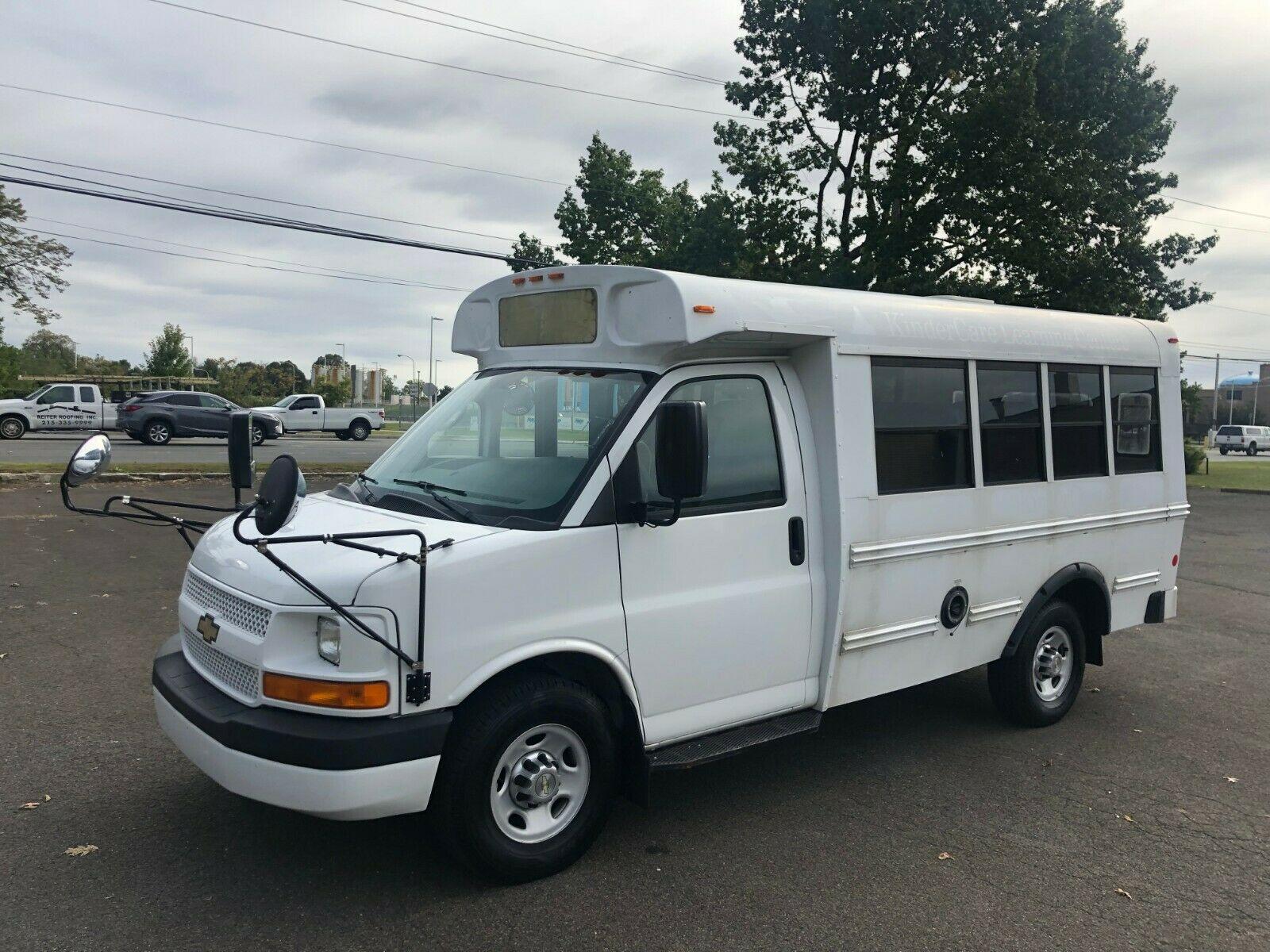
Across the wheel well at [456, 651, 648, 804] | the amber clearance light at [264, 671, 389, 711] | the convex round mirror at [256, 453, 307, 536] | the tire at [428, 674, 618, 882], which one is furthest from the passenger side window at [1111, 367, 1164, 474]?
the convex round mirror at [256, 453, 307, 536]

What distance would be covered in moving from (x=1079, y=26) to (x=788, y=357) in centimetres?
2314

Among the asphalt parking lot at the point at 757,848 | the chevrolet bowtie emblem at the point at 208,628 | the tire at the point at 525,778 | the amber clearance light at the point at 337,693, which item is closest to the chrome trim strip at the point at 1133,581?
the asphalt parking lot at the point at 757,848

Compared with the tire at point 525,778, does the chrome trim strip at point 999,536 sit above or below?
above

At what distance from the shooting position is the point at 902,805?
15.4 ft

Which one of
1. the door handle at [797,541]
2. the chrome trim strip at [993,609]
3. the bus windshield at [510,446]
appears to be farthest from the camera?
the chrome trim strip at [993,609]

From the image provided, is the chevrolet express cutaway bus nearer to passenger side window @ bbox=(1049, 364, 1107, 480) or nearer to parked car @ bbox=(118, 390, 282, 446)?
passenger side window @ bbox=(1049, 364, 1107, 480)

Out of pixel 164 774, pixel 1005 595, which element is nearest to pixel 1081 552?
pixel 1005 595

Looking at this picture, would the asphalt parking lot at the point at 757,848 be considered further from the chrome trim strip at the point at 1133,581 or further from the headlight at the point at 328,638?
the headlight at the point at 328,638

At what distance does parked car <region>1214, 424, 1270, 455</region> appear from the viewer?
63.8 metres

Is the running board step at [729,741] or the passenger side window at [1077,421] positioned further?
the passenger side window at [1077,421]

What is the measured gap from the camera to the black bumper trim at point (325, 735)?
328 cm

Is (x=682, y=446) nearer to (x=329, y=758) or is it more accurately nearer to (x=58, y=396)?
(x=329, y=758)

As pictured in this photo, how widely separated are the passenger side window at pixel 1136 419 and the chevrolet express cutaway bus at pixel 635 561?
55 centimetres

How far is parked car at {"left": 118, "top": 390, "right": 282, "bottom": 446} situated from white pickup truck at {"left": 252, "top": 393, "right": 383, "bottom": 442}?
613 centimetres
